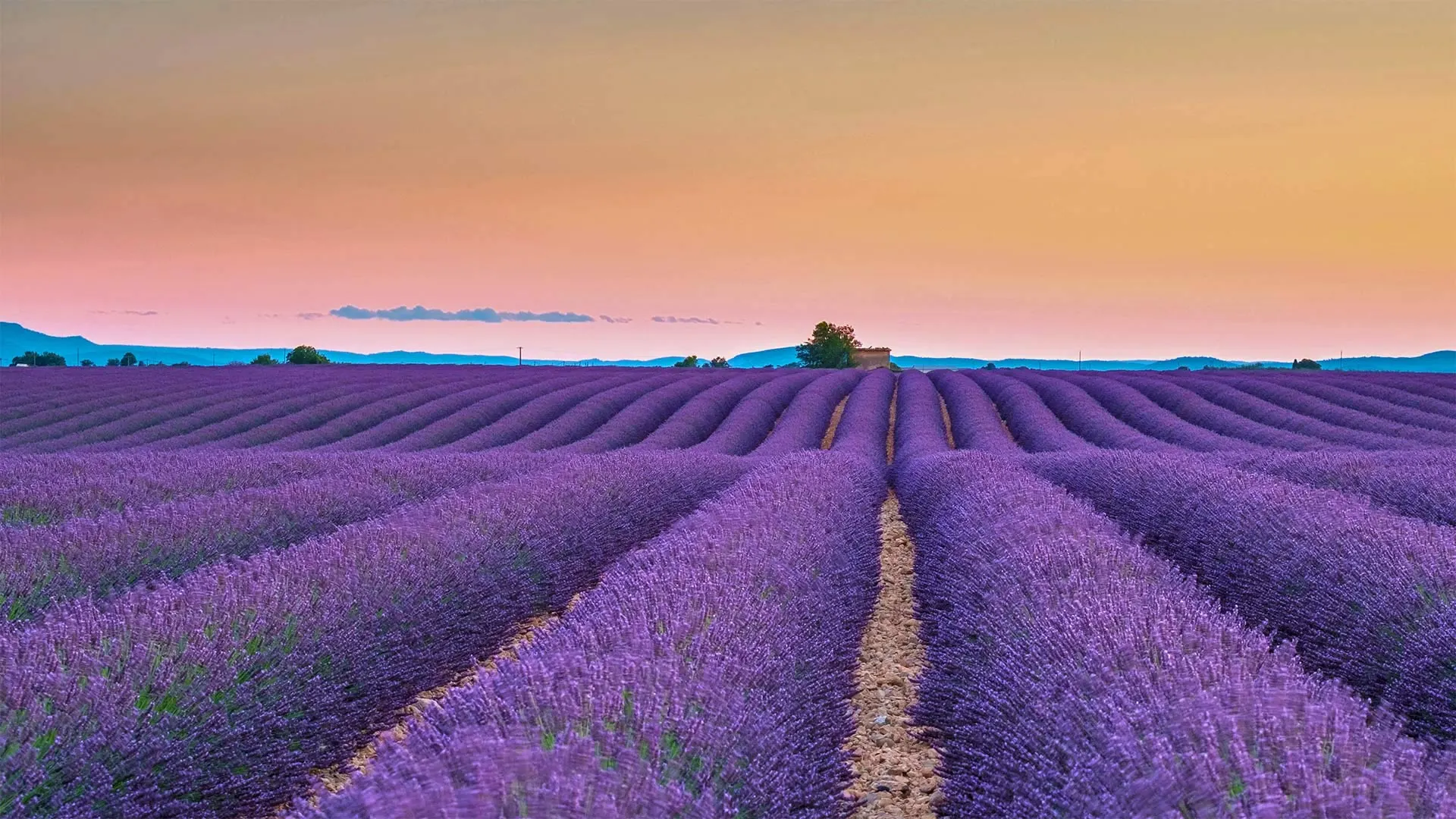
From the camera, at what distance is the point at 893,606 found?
288 inches

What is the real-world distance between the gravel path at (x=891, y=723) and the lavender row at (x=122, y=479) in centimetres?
513

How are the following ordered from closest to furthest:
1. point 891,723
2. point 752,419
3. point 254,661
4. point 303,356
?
1. point 254,661
2. point 891,723
3. point 752,419
4. point 303,356

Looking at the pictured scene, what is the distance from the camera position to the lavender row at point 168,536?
5387 mm

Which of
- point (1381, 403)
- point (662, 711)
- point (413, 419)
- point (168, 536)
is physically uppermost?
point (1381, 403)

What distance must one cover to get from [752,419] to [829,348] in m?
47.5

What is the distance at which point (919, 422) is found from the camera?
21.6m

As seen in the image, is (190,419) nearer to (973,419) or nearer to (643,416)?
(643,416)

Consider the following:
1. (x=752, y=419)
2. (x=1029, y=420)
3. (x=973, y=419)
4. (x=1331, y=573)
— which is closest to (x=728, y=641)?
(x=1331, y=573)

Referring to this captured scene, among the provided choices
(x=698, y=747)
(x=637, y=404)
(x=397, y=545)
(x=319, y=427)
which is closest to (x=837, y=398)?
(x=637, y=404)

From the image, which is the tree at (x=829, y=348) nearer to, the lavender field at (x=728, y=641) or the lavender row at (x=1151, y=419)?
the lavender row at (x=1151, y=419)

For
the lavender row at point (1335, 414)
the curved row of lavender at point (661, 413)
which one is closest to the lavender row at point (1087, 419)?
the curved row of lavender at point (661, 413)

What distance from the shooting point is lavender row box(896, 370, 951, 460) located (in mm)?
16719

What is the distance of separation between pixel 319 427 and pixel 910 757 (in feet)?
60.3

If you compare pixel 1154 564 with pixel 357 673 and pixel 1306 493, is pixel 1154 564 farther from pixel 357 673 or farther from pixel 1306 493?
pixel 357 673
